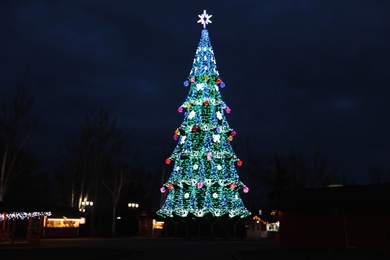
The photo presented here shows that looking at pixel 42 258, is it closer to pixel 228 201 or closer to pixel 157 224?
pixel 228 201

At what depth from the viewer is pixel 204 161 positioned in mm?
36844

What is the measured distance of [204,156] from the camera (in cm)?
3675

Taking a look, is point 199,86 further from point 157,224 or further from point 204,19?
point 157,224

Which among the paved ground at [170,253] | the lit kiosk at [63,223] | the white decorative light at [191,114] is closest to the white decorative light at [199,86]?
the white decorative light at [191,114]

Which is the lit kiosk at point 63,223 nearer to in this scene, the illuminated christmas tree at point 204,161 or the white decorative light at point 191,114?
the illuminated christmas tree at point 204,161

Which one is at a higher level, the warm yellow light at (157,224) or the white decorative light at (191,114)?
the white decorative light at (191,114)

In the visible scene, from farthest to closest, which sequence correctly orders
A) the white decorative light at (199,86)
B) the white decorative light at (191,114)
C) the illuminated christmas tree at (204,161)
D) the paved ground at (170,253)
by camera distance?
the white decorative light at (199,86), the white decorative light at (191,114), the illuminated christmas tree at (204,161), the paved ground at (170,253)

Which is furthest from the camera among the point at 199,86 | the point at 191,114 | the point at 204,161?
the point at 199,86

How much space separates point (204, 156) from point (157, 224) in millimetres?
17712

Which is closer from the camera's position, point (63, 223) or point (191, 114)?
point (191, 114)

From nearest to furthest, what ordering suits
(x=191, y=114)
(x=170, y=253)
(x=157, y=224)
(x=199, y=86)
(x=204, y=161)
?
(x=170, y=253)
(x=204, y=161)
(x=191, y=114)
(x=199, y=86)
(x=157, y=224)

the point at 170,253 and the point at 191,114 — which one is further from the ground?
the point at 191,114

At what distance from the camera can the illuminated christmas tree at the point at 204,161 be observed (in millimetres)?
35719

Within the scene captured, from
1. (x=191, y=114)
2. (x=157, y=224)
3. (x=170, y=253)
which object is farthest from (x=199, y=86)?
(x=170, y=253)
